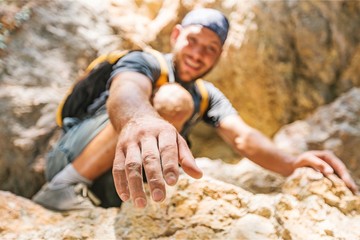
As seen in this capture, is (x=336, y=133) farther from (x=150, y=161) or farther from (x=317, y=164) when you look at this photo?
(x=150, y=161)

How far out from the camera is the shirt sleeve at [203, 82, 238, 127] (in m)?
2.04

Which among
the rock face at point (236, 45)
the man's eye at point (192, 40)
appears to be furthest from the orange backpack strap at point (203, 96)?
the rock face at point (236, 45)

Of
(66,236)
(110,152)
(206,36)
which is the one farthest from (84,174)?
(206,36)

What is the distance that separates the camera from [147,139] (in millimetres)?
935

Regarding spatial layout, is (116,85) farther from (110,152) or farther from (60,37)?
(60,37)

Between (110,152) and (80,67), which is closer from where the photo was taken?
(110,152)

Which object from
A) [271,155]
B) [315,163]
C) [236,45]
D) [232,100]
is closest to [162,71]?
[271,155]

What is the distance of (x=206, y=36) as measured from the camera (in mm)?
1875

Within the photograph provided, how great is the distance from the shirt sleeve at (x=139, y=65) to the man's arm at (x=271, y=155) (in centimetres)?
52

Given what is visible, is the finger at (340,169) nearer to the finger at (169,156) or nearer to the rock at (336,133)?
the finger at (169,156)

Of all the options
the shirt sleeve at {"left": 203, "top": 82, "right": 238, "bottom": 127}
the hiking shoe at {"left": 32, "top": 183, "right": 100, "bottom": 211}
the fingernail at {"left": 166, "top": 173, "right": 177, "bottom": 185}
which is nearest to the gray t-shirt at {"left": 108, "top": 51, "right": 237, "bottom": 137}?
the shirt sleeve at {"left": 203, "top": 82, "right": 238, "bottom": 127}

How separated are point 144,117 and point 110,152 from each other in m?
0.55

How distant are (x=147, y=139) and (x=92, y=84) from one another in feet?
3.28

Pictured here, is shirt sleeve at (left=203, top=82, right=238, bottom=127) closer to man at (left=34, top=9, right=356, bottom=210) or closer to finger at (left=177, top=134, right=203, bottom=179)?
man at (left=34, top=9, right=356, bottom=210)
